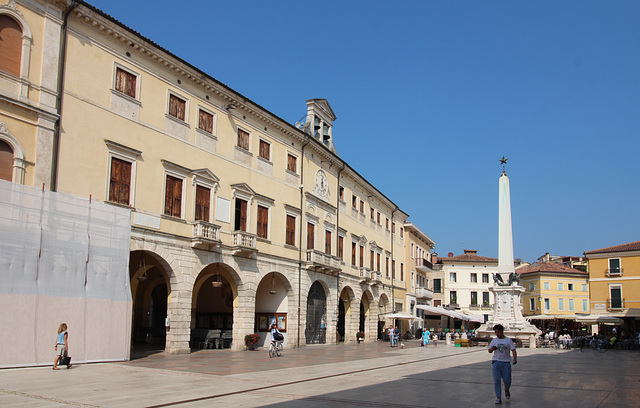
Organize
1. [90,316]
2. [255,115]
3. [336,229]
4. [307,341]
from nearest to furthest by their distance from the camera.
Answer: [90,316]
[255,115]
[307,341]
[336,229]

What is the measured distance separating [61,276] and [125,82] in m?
7.88

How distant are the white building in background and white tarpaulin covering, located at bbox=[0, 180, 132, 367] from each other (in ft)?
202

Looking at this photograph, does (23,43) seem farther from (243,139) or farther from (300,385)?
(300,385)

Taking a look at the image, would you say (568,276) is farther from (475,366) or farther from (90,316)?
(90,316)

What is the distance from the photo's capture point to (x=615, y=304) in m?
54.1

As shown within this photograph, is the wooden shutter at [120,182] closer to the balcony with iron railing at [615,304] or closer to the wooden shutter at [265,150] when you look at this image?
the wooden shutter at [265,150]

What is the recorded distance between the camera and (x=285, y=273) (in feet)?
102

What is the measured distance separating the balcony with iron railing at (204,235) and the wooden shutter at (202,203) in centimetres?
58

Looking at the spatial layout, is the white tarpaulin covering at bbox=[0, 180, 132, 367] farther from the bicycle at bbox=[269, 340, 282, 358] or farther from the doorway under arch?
the doorway under arch

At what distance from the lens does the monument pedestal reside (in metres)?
37.5

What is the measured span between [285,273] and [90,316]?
43.2 feet

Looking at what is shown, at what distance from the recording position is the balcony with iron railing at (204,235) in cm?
2425

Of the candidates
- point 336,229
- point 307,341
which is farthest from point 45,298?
point 336,229

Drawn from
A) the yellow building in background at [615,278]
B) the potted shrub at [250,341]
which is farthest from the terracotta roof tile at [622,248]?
the potted shrub at [250,341]
